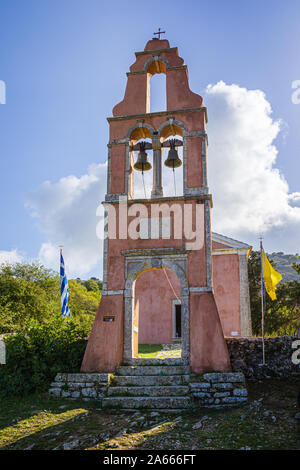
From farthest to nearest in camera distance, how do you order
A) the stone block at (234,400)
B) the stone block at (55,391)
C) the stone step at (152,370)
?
the stone step at (152,370)
the stone block at (55,391)
the stone block at (234,400)

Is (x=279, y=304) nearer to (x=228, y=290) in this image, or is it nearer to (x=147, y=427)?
(x=228, y=290)

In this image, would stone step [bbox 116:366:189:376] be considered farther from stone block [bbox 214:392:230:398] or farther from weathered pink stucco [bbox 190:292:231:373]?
stone block [bbox 214:392:230:398]

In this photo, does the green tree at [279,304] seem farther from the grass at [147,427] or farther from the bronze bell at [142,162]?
the grass at [147,427]

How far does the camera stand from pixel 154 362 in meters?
9.64

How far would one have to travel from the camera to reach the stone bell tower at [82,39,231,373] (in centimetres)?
959

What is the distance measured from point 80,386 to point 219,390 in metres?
3.29

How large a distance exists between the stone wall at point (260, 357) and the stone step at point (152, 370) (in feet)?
5.23

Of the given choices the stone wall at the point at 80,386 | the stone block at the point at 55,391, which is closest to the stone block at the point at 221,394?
the stone wall at the point at 80,386

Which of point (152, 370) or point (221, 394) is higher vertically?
point (152, 370)

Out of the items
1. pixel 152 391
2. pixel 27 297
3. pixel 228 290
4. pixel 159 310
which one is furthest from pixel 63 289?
pixel 27 297

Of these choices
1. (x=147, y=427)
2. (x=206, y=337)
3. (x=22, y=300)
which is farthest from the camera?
(x=22, y=300)

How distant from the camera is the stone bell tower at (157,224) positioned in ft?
31.5

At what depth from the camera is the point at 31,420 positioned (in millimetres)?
7434

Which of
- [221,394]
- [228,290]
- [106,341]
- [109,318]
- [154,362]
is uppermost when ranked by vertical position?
[228,290]
